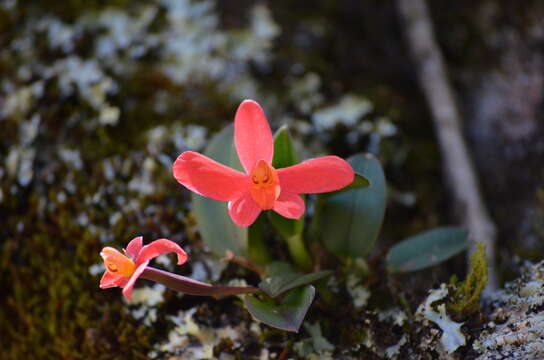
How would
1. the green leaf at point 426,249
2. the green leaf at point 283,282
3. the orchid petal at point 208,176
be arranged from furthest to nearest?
the green leaf at point 426,249 < the green leaf at point 283,282 < the orchid petal at point 208,176

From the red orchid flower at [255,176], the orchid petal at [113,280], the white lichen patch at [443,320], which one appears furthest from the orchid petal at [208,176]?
the white lichen patch at [443,320]

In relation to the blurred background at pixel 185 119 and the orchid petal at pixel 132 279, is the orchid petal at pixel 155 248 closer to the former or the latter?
the orchid petal at pixel 132 279

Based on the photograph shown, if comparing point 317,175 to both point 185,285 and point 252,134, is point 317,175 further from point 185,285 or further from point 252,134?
point 185,285

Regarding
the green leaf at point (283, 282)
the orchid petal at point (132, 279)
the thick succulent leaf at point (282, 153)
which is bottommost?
the orchid petal at point (132, 279)

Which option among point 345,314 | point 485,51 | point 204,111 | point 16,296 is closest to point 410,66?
point 485,51

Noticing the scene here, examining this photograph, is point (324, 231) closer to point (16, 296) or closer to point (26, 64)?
point (16, 296)

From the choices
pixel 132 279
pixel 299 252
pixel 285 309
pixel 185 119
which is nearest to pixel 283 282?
pixel 285 309

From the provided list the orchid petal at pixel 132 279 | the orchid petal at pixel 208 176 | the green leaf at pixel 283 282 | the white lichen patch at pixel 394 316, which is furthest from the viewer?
the white lichen patch at pixel 394 316
